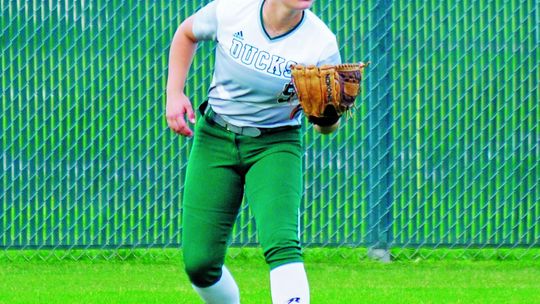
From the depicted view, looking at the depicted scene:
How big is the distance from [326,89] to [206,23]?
0.65 meters

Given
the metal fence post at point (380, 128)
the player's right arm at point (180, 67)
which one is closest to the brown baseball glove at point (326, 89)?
the player's right arm at point (180, 67)


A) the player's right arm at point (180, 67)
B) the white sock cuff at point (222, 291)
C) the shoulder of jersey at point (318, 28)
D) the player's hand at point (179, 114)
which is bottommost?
the white sock cuff at point (222, 291)

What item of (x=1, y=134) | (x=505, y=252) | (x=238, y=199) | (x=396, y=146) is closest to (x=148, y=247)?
(x=1, y=134)

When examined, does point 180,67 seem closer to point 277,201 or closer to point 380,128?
point 277,201

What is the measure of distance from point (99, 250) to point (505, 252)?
112 inches

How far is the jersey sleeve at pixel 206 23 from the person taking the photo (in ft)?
16.5

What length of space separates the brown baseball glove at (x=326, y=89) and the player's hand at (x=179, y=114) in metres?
0.45

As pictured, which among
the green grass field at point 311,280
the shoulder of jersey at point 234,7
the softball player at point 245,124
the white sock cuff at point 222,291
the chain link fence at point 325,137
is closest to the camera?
the softball player at point 245,124

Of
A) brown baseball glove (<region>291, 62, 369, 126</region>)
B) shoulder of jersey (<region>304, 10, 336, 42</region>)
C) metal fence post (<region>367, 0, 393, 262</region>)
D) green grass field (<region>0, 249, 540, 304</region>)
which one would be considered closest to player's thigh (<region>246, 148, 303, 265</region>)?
brown baseball glove (<region>291, 62, 369, 126</region>)

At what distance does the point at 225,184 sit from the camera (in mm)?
5016

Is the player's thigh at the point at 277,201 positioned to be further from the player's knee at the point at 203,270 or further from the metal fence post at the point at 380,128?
the metal fence post at the point at 380,128

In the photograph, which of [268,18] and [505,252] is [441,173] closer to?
[505,252]

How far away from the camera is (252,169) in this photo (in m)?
4.95

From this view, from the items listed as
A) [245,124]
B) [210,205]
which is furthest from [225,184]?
[245,124]
